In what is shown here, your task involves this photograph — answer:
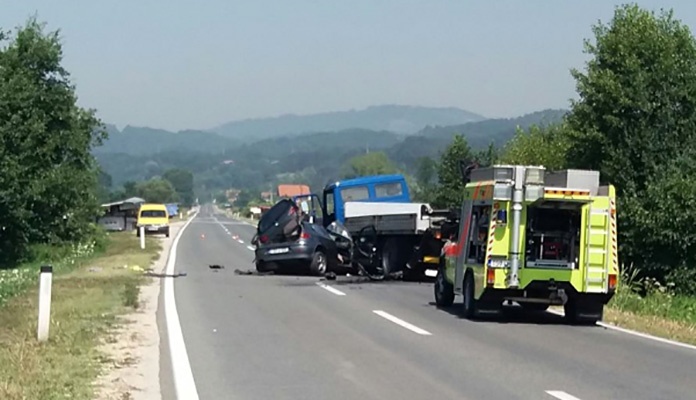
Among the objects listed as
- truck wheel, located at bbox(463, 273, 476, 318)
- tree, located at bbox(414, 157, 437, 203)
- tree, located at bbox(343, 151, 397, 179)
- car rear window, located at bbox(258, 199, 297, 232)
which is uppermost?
tree, located at bbox(343, 151, 397, 179)

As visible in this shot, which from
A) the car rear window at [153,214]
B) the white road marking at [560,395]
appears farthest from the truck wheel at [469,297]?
the car rear window at [153,214]

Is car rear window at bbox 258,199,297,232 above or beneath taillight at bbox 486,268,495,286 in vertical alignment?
above

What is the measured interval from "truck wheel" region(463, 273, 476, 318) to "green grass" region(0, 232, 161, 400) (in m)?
5.77

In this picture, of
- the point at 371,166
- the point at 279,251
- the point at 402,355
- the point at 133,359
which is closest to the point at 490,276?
the point at 402,355

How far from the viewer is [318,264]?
29.3m

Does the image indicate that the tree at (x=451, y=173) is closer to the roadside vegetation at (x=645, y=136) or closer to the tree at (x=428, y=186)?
the tree at (x=428, y=186)

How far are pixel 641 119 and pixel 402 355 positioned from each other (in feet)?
76.6

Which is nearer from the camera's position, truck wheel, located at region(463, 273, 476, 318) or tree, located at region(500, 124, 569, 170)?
truck wheel, located at region(463, 273, 476, 318)

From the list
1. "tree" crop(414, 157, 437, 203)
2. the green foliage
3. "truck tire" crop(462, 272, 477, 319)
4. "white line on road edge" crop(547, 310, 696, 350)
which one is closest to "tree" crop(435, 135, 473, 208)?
the green foliage

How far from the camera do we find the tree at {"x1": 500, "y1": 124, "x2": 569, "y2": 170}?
49888 mm

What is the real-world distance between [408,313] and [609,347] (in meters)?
4.93

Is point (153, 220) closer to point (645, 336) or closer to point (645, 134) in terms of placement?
point (645, 134)

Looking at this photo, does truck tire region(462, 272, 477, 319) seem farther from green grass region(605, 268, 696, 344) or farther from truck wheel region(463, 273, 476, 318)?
green grass region(605, 268, 696, 344)

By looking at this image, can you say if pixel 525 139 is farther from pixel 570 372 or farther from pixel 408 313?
pixel 570 372
